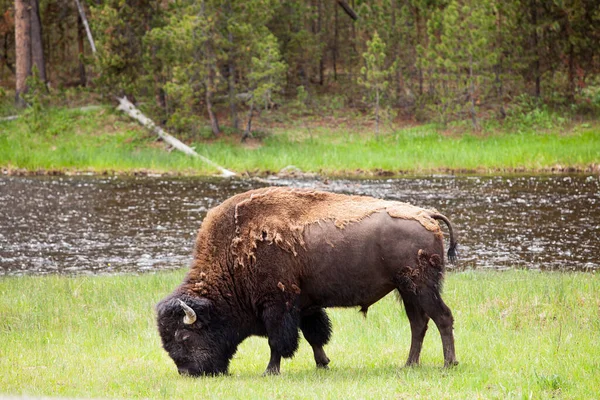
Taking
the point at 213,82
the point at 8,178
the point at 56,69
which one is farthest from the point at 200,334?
the point at 56,69

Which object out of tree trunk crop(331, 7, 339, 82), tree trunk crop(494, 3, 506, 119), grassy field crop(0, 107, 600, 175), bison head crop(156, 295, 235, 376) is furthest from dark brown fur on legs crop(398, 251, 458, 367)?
tree trunk crop(331, 7, 339, 82)

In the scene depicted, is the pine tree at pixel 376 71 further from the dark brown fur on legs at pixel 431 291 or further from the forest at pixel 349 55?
the dark brown fur on legs at pixel 431 291

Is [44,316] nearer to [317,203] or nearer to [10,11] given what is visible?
[317,203]

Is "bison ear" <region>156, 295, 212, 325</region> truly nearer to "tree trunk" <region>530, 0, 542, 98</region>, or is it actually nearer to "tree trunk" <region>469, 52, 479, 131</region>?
"tree trunk" <region>469, 52, 479, 131</region>

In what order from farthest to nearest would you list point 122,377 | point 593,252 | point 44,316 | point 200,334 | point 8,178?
point 8,178 < point 593,252 < point 44,316 < point 200,334 < point 122,377

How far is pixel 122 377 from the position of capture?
27.2 ft

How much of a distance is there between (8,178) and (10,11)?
15008mm

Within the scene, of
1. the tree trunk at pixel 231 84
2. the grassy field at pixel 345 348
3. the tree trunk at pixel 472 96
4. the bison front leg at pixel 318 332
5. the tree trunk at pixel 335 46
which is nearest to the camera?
the grassy field at pixel 345 348

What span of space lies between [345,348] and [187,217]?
44.5ft

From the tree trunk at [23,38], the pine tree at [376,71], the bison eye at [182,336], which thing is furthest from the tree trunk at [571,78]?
the bison eye at [182,336]

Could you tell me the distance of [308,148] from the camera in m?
34.1

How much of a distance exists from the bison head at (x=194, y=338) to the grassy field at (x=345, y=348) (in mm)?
215

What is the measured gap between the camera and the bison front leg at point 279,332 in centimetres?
870

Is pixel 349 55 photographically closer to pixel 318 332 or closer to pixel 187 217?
pixel 187 217
